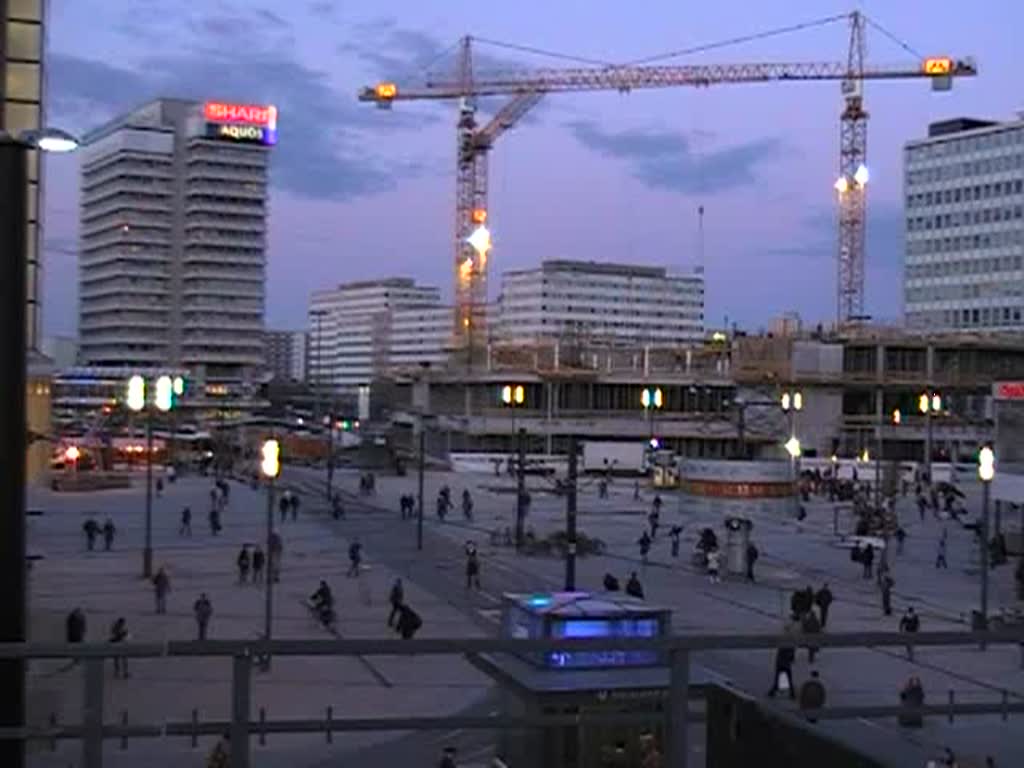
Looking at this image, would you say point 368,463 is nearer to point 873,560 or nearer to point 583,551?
point 583,551

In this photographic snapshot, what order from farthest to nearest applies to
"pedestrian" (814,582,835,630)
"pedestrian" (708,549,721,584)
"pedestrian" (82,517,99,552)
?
"pedestrian" (82,517,99,552)
"pedestrian" (708,549,721,584)
"pedestrian" (814,582,835,630)

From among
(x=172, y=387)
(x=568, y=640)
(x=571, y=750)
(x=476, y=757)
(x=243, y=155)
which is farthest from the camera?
(x=243, y=155)

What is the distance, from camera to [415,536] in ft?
181

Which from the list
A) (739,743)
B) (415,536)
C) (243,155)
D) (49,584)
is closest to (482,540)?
(415,536)

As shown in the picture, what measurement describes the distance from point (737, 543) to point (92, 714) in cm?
4055

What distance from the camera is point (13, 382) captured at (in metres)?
6.54

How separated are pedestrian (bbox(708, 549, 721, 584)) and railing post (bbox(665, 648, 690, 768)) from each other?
38.0m

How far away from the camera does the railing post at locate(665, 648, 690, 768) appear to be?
5.24 m

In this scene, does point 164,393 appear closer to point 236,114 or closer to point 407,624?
point 407,624

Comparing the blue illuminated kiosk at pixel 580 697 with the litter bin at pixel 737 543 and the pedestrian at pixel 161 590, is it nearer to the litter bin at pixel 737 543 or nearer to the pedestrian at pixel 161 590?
the pedestrian at pixel 161 590

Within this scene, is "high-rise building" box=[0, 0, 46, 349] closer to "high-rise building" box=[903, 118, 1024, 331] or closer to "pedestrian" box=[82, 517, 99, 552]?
"pedestrian" box=[82, 517, 99, 552]

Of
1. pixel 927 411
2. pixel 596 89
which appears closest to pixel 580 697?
pixel 927 411

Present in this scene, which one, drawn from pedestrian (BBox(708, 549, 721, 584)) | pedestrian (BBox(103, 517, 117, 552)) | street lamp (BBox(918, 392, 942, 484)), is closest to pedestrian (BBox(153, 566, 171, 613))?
pedestrian (BBox(103, 517, 117, 552))

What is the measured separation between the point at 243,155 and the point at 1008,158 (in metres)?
100
